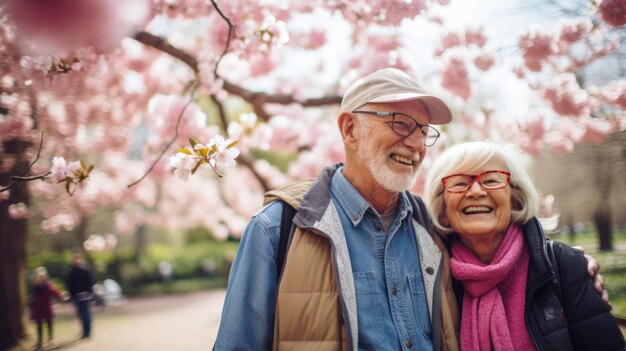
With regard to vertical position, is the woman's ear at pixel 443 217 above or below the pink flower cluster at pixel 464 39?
below

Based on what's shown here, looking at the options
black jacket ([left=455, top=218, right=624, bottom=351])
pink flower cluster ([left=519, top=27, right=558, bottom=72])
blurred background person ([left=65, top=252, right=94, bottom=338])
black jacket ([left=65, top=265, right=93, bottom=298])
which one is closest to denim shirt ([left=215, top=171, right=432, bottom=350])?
black jacket ([left=455, top=218, right=624, bottom=351])

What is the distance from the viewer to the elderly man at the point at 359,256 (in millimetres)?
1725

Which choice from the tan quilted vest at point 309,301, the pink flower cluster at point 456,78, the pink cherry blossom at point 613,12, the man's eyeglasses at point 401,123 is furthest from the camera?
the pink flower cluster at point 456,78

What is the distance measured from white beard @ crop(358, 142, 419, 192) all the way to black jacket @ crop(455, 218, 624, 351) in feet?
2.18

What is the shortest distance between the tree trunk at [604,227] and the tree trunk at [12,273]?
18.6 feet

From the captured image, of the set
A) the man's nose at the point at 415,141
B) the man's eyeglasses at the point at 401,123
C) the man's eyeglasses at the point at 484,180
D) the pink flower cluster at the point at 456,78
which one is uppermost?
the pink flower cluster at the point at 456,78

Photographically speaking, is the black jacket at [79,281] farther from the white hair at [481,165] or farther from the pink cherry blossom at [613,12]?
the pink cherry blossom at [613,12]

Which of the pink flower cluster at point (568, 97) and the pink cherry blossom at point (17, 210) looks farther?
the pink cherry blossom at point (17, 210)

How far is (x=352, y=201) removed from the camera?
2.03 metres

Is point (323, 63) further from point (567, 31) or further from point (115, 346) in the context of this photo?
point (115, 346)

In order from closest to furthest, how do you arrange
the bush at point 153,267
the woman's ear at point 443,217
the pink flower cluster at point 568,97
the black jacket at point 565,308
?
the black jacket at point 565,308 < the woman's ear at point 443,217 < the pink flower cluster at point 568,97 < the bush at point 153,267

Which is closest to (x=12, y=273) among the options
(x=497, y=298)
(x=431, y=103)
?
(x=431, y=103)

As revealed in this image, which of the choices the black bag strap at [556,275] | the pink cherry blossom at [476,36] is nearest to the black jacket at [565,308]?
the black bag strap at [556,275]

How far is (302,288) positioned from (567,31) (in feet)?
9.20
